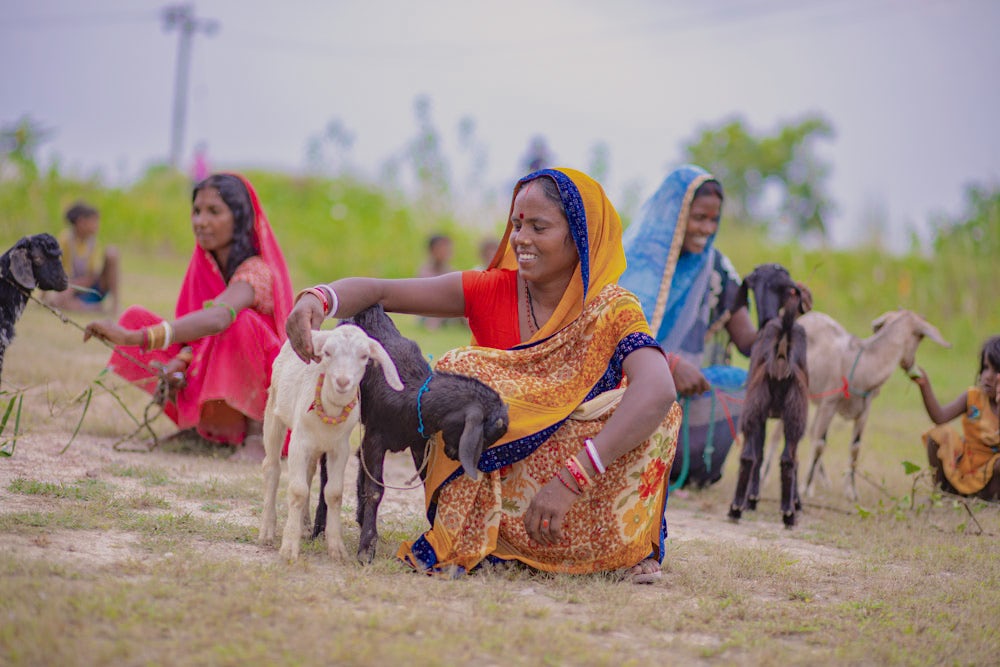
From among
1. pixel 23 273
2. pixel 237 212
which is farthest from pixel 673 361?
pixel 23 273

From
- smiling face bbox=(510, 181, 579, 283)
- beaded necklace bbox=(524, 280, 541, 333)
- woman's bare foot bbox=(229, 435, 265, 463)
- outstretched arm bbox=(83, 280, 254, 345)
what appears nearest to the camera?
smiling face bbox=(510, 181, 579, 283)

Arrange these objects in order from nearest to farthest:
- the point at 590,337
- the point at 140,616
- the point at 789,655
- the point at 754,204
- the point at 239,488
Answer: the point at 140,616 < the point at 789,655 < the point at 590,337 < the point at 239,488 < the point at 754,204

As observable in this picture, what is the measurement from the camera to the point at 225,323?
19.3 feet

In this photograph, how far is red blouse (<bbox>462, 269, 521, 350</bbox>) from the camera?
4.59m

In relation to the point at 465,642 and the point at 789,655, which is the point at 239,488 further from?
the point at 789,655

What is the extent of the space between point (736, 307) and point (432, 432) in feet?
10.9

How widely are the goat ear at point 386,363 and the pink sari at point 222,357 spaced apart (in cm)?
231

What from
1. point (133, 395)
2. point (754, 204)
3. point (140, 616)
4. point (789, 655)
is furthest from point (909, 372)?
point (754, 204)

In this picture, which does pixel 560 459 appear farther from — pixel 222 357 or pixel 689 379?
pixel 222 357

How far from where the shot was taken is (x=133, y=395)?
8.14m

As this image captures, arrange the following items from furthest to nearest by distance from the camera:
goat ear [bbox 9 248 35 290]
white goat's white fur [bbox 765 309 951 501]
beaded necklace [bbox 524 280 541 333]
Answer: white goat's white fur [bbox 765 309 951 501] < goat ear [bbox 9 248 35 290] < beaded necklace [bbox 524 280 541 333]

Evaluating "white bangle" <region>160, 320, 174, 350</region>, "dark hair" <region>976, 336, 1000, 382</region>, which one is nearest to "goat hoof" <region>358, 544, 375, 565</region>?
"white bangle" <region>160, 320, 174, 350</region>

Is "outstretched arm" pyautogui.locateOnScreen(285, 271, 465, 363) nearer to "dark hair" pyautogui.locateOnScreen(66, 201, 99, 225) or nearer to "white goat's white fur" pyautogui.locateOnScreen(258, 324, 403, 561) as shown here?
"white goat's white fur" pyautogui.locateOnScreen(258, 324, 403, 561)

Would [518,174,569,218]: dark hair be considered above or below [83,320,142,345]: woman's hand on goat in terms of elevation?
above
